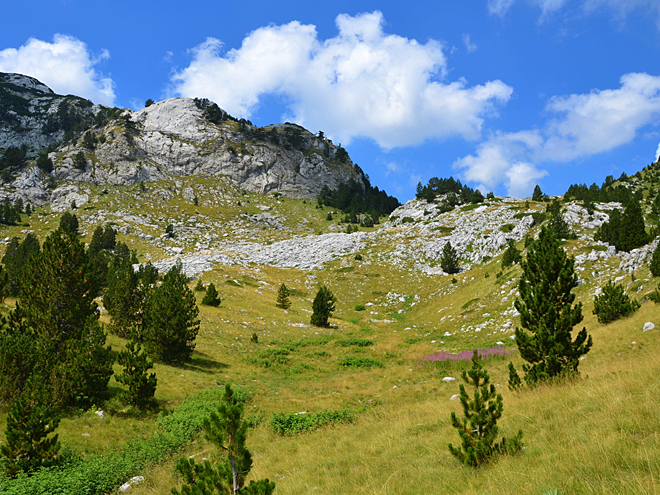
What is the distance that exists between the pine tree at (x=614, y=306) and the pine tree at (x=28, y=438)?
25.6 m

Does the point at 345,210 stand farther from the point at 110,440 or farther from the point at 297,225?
the point at 110,440

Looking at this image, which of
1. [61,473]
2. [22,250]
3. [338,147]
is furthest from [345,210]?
[61,473]

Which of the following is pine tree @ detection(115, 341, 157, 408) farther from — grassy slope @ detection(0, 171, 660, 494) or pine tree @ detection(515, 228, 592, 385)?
pine tree @ detection(515, 228, 592, 385)

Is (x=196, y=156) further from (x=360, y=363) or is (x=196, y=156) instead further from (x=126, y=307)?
(x=360, y=363)

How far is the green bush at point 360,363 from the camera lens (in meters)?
22.0

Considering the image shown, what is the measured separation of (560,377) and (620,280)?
2171 centimetres

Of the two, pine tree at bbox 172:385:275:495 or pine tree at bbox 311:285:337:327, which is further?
pine tree at bbox 311:285:337:327

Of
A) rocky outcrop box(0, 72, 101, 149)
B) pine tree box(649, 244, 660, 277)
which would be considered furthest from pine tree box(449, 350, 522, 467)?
rocky outcrop box(0, 72, 101, 149)

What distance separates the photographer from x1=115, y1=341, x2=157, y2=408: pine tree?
12.5 metres

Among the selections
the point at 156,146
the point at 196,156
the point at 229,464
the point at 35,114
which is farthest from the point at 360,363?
the point at 35,114

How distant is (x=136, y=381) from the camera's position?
493 inches

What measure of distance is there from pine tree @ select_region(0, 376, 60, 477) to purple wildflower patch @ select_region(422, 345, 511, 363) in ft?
60.4

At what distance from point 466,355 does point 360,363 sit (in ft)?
22.7

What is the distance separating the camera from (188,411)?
1268cm
